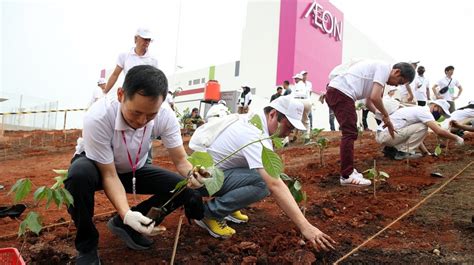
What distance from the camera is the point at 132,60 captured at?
2.94m

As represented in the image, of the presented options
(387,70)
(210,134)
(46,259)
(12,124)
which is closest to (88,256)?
(46,259)

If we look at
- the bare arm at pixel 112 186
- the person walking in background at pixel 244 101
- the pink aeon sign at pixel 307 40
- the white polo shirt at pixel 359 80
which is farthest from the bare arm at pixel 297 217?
the pink aeon sign at pixel 307 40

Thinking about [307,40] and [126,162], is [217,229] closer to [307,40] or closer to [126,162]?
[126,162]

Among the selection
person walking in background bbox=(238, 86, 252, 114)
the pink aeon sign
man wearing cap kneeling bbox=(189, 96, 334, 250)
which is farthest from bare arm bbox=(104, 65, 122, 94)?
the pink aeon sign

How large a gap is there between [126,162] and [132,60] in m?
1.50

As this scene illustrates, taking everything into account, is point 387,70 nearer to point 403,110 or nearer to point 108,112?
point 403,110

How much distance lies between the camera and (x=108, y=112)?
4.95ft

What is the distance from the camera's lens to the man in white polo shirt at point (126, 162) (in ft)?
4.40

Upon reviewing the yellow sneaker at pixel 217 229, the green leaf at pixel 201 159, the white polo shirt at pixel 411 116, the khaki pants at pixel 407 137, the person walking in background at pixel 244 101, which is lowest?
the yellow sneaker at pixel 217 229

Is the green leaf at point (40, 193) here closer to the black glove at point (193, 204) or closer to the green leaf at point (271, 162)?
the black glove at point (193, 204)

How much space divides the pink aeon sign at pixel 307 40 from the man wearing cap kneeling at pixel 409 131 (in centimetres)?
911

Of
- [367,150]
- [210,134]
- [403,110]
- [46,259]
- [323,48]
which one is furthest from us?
[323,48]

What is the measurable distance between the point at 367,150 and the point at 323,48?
406 inches

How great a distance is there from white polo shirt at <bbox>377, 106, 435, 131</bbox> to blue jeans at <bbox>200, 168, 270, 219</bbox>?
2.27m
